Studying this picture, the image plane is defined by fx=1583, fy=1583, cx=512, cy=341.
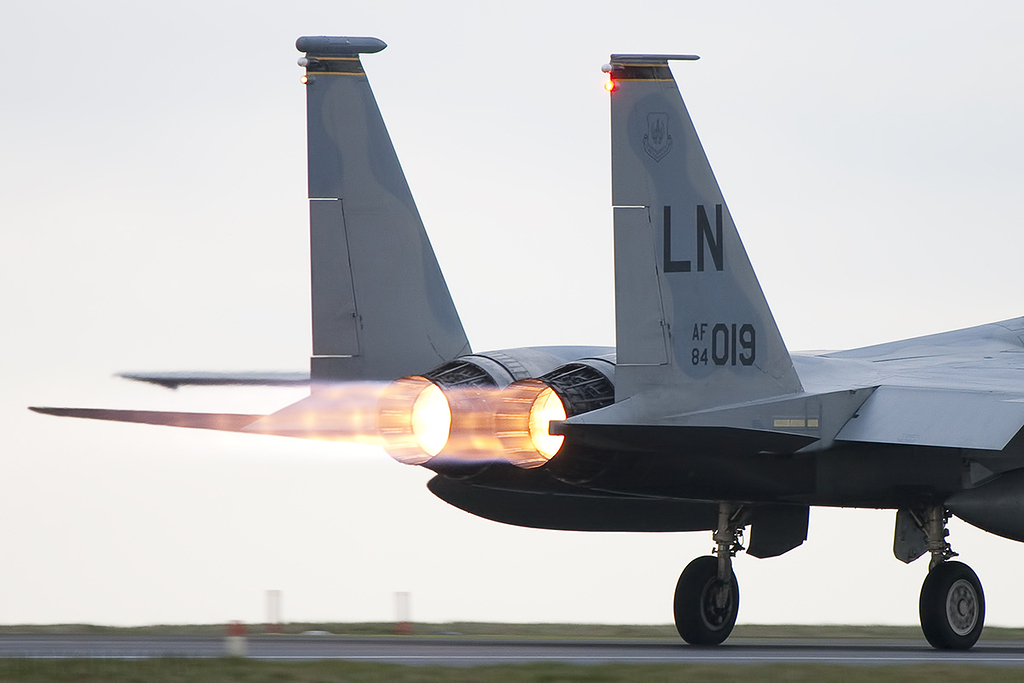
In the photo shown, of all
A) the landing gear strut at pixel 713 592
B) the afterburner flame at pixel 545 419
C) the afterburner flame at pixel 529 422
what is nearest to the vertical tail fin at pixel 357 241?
the afterburner flame at pixel 529 422

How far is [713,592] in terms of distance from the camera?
1700 cm

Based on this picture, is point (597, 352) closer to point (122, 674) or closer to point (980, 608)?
point (980, 608)

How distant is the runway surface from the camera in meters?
13.3

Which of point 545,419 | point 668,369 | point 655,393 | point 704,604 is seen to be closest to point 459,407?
point 545,419

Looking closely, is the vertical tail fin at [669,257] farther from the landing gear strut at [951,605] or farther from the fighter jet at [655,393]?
the landing gear strut at [951,605]

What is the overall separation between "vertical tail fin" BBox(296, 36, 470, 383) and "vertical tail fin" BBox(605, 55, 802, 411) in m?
3.19

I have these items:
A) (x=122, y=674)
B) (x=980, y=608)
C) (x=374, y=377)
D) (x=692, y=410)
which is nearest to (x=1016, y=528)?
(x=980, y=608)

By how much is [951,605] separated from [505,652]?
4.70m

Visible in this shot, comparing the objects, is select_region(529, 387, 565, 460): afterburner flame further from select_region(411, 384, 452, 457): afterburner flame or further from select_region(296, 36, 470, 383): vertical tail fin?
select_region(296, 36, 470, 383): vertical tail fin

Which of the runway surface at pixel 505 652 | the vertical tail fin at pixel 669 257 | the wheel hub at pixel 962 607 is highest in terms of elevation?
the vertical tail fin at pixel 669 257

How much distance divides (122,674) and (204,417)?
5.44 m

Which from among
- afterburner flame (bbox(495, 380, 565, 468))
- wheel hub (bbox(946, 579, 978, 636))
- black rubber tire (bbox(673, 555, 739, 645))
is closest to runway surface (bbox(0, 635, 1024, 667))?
black rubber tire (bbox(673, 555, 739, 645))

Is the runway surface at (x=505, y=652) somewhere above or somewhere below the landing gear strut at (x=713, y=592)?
below

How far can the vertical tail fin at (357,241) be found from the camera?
16.7 m
